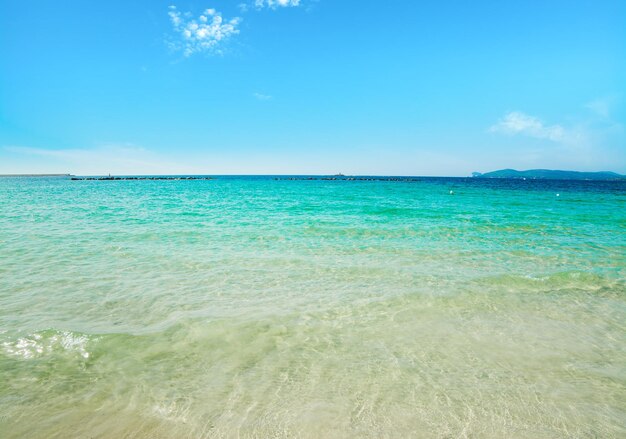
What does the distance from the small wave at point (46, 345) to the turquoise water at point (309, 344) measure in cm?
2

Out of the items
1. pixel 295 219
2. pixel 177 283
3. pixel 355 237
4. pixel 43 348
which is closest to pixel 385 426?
pixel 43 348

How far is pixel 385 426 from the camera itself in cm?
325

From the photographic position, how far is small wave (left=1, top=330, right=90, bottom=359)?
4.36 m

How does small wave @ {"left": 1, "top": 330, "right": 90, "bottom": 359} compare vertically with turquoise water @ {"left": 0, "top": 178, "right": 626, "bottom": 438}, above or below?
above

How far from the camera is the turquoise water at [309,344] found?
3.33m

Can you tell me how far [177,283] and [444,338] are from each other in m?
5.68

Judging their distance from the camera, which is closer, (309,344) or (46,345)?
(46,345)

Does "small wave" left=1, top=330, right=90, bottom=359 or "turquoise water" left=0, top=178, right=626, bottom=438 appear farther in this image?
"small wave" left=1, top=330, right=90, bottom=359

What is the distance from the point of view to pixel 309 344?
15.7 feet

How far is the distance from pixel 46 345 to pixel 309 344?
148 inches

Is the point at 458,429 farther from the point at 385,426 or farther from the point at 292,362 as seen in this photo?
the point at 292,362

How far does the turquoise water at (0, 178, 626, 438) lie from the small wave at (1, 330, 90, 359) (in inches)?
1.0

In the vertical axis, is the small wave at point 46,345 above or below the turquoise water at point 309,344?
above

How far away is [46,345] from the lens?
4543mm
